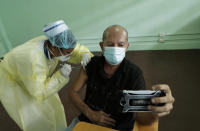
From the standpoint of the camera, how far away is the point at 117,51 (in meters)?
Answer: 1.15

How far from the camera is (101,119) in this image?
3.62 ft

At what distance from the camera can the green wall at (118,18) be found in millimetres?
2895

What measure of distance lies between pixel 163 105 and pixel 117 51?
509 millimetres

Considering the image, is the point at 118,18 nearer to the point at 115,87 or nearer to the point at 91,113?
the point at 115,87

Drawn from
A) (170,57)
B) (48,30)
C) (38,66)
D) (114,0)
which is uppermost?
(114,0)

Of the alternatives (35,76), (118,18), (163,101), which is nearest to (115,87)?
(163,101)

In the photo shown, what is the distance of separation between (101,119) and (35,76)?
585mm

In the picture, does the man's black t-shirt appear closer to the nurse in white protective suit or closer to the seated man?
the seated man

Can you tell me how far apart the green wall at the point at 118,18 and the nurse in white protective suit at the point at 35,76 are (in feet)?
6.45

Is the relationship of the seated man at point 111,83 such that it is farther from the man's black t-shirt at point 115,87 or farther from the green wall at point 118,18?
the green wall at point 118,18

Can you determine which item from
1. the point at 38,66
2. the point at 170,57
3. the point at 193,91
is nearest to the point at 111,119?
the point at 38,66

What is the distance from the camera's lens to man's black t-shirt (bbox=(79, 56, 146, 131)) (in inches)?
43.6

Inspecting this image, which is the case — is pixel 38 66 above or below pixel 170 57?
above

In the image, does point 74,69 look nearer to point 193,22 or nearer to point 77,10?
point 77,10
